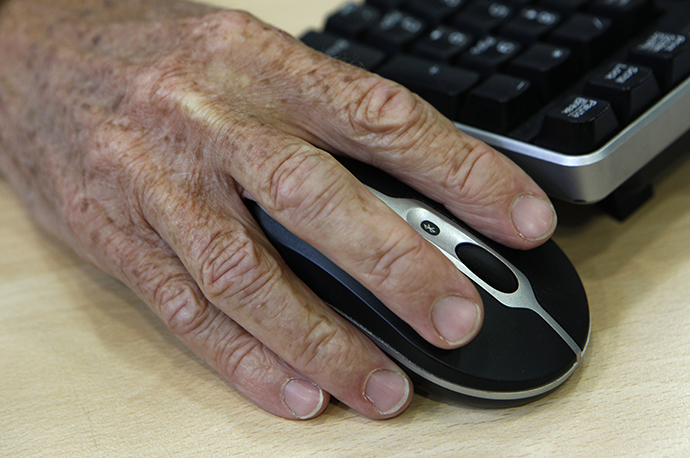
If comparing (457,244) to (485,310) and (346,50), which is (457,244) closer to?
(485,310)

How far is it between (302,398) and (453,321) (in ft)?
0.39

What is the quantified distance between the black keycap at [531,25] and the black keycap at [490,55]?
15mm

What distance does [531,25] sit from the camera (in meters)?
0.58

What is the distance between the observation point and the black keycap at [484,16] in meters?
0.59

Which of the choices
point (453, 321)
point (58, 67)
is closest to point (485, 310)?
point (453, 321)

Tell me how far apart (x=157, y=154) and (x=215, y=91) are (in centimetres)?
7

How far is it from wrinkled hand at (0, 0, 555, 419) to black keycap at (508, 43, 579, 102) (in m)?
0.12

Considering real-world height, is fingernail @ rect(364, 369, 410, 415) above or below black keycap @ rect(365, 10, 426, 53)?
below

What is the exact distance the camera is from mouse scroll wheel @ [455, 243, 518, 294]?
41 centimetres

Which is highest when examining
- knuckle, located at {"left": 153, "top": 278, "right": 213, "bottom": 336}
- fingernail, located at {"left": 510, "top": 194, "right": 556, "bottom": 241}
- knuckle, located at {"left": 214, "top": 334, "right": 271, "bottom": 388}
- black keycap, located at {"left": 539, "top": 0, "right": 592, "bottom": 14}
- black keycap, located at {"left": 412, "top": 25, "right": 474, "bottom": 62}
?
black keycap, located at {"left": 539, "top": 0, "right": 592, "bottom": 14}

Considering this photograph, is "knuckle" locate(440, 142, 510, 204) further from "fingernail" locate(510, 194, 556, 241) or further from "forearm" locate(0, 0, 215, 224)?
"forearm" locate(0, 0, 215, 224)

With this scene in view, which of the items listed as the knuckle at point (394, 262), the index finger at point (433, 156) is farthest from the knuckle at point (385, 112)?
the knuckle at point (394, 262)

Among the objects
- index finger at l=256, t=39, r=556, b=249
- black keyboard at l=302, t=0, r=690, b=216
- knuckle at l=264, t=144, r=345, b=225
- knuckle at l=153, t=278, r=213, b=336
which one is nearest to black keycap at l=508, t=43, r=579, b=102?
black keyboard at l=302, t=0, r=690, b=216

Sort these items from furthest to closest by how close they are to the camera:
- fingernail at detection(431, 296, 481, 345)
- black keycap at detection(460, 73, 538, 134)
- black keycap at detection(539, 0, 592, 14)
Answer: black keycap at detection(539, 0, 592, 14), black keycap at detection(460, 73, 538, 134), fingernail at detection(431, 296, 481, 345)
